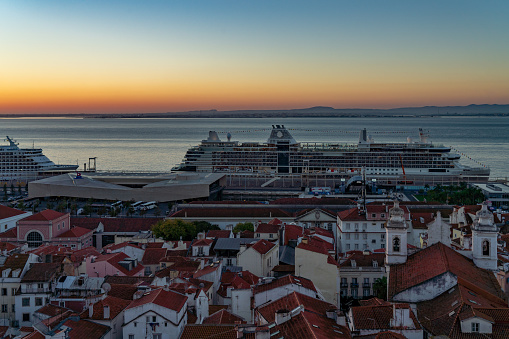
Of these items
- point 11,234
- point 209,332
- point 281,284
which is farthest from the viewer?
point 11,234

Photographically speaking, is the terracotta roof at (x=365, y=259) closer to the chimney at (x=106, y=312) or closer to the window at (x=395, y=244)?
the window at (x=395, y=244)

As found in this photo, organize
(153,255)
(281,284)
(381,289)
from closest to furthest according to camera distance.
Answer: (281,284), (381,289), (153,255)

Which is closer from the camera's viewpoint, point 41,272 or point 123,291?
point 123,291

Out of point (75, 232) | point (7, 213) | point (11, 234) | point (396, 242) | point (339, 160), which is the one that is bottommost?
point (11, 234)

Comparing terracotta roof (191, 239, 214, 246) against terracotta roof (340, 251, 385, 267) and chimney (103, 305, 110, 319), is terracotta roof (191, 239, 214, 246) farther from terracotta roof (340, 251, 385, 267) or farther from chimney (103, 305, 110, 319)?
chimney (103, 305, 110, 319)

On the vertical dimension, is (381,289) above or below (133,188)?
above

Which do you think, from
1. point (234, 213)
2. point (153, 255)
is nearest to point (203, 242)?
point (153, 255)

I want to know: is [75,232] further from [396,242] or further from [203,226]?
[396,242]
